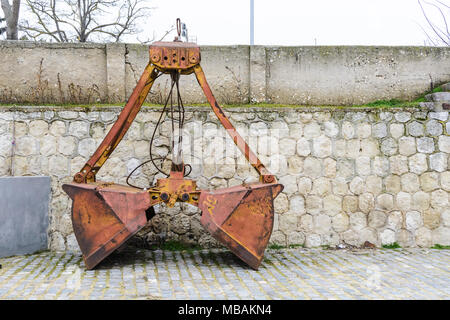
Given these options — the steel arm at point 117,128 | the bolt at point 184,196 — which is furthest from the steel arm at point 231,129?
the bolt at point 184,196

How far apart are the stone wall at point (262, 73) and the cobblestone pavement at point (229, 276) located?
2384 millimetres

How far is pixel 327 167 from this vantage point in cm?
660

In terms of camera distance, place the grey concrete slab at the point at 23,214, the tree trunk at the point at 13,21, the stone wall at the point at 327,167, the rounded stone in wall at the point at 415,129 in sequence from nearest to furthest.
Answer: the grey concrete slab at the point at 23,214 < the stone wall at the point at 327,167 < the rounded stone in wall at the point at 415,129 < the tree trunk at the point at 13,21

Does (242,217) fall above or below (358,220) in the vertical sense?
above

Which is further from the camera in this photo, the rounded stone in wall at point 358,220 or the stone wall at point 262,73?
the stone wall at point 262,73

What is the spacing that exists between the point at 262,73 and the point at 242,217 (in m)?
2.96

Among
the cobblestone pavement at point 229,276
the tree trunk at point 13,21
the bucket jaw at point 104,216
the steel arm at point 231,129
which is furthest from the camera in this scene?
the tree trunk at point 13,21

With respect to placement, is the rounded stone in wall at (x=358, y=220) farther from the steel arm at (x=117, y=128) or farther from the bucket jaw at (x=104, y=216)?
the steel arm at (x=117, y=128)

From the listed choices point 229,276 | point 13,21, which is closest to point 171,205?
point 229,276

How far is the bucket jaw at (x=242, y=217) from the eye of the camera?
5.07m

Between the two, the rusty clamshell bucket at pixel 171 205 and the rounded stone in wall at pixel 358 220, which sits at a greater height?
the rusty clamshell bucket at pixel 171 205

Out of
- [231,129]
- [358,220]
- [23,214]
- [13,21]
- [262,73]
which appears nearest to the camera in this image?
[231,129]

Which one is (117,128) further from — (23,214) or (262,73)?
(262,73)

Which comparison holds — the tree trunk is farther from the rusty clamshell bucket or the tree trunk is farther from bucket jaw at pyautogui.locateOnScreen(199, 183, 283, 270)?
bucket jaw at pyautogui.locateOnScreen(199, 183, 283, 270)
